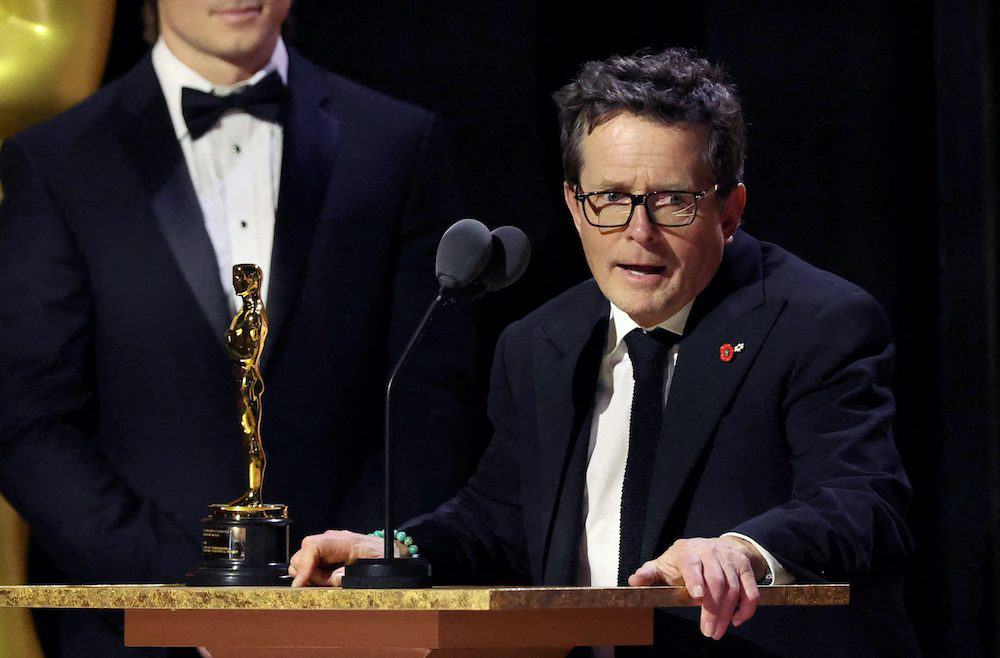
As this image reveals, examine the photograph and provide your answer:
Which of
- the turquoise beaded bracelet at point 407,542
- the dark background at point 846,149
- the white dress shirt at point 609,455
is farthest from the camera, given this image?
the dark background at point 846,149

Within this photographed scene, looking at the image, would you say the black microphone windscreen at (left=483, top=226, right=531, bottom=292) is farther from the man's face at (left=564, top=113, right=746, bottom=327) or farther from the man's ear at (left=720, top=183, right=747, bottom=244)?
the man's ear at (left=720, top=183, right=747, bottom=244)

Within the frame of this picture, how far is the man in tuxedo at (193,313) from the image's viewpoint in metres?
3.33

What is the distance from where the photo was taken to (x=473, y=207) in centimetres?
361

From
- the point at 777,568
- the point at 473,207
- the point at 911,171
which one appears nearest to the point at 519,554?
the point at 777,568

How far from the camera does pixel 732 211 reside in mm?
2785

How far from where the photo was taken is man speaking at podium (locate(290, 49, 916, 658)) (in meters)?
2.51

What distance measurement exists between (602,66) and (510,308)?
937 millimetres

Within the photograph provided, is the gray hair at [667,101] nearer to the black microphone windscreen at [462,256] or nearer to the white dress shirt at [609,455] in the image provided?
the white dress shirt at [609,455]

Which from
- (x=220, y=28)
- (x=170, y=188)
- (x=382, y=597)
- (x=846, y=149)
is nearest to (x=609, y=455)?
(x=382, y=597)

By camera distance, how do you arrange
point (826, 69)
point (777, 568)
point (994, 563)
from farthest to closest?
point (826, 69), point (994, 563), point (777, 568)

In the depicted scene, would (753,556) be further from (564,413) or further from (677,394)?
(564,413)

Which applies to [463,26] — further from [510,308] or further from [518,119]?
[510,308]

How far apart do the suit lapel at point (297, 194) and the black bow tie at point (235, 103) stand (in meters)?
0.04

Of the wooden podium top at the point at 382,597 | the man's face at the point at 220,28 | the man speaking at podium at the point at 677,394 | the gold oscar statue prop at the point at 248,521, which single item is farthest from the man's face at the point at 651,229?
the man's face at the point at 220,28
